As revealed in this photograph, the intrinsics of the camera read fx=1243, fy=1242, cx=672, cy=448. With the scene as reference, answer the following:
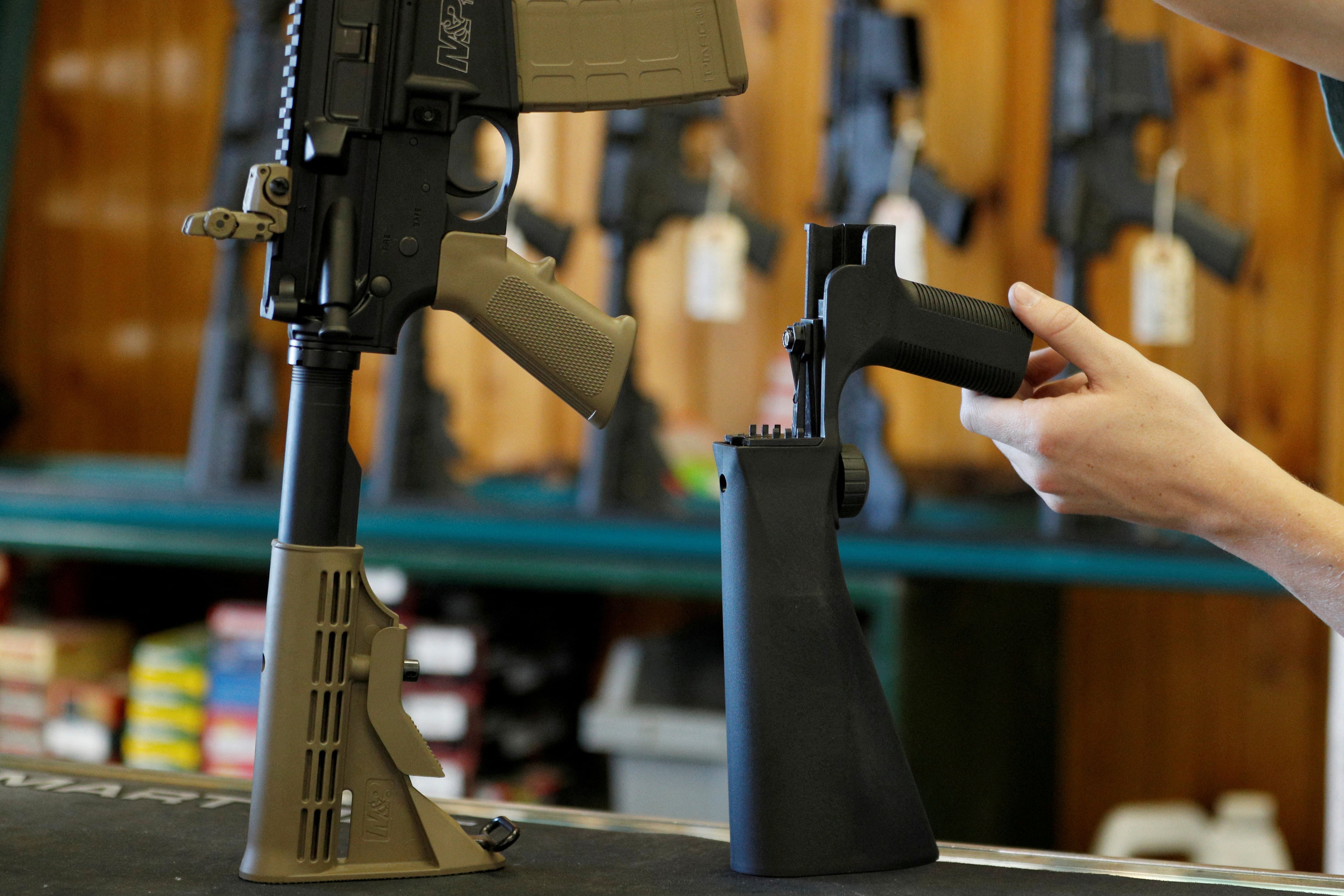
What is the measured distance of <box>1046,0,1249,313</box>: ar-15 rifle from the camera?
1458 millimetres

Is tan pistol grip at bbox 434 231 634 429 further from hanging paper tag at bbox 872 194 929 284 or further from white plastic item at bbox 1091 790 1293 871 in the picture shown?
white plastic item at bbox 1091 790 1293 871

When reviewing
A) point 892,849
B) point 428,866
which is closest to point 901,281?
point 892,849

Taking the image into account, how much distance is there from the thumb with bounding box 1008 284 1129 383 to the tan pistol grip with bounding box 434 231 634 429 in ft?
0.76

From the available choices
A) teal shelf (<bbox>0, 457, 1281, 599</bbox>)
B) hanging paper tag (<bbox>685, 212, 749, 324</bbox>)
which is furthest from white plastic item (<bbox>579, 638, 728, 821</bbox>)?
hanging paper tag (<bbox>685, 212, 749, 324</bbox>)

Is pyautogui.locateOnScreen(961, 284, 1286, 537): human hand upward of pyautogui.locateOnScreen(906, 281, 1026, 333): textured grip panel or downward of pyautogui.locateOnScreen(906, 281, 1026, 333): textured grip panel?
downward

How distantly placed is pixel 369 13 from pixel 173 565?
144 cm

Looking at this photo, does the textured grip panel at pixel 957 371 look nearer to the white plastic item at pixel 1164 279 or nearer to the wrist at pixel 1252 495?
the wrist at pixel 1252 495

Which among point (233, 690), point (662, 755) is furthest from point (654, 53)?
point (233, 690)

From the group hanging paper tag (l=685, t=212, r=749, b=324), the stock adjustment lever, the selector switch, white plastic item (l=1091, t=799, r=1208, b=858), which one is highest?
hanging paper tag (l=685, t=212, r=749, b=324)

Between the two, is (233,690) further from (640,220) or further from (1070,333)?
(1070,333)

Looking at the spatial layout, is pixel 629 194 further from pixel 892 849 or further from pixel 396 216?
pixel 892 849

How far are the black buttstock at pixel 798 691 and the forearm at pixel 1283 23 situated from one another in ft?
1.17

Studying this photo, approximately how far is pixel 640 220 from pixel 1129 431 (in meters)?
0.99

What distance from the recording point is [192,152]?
2260 mm
